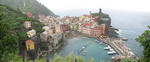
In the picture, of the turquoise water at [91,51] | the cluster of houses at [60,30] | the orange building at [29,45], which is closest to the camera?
the orange building at [29,45]

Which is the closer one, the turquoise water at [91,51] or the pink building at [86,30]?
the turquoise water at [91,51]

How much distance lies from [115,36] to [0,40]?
54.5 feet

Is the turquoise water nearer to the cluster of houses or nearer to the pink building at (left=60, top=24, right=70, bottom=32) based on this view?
the cluster of houses

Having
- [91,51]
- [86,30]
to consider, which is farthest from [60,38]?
[86,30]

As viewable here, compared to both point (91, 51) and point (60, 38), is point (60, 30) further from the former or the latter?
point (91, 51)

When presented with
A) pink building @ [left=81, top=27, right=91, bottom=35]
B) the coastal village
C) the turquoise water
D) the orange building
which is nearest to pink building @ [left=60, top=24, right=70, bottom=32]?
the coastal village

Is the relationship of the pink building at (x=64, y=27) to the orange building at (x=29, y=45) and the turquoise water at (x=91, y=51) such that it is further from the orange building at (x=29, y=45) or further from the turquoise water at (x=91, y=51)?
the orange building at (x=29, y=45)

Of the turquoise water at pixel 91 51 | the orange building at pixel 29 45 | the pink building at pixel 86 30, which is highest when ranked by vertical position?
the orange building at pixel 29 45

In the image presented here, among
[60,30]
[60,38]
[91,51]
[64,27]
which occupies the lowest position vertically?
[91,51]

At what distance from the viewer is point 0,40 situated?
5.08m

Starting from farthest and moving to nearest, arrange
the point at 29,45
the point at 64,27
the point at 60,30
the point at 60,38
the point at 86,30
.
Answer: the point at 64,27
the point at 86,30
the point at 60,30
the point at 60,38
the point at 29,45

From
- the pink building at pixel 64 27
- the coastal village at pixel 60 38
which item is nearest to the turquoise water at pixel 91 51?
the coastal village at pixel 60 38

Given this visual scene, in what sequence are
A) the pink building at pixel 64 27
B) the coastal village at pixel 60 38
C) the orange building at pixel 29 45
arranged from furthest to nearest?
the pink building at pixel 64 27
the coastal village at pixel 60 38
the orange building at pixel 29 45

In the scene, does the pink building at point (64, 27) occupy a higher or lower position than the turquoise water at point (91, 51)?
higher
